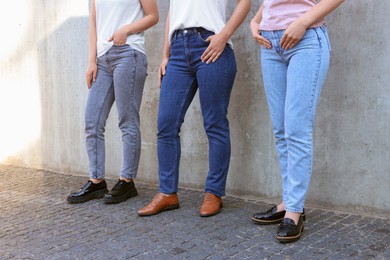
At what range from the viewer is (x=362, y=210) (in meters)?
4.43

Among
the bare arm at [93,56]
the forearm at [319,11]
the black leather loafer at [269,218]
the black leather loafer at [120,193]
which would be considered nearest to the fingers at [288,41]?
the forearm at [319,11]

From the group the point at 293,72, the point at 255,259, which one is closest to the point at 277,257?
the point at 255,259

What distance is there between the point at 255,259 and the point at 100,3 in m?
2.47

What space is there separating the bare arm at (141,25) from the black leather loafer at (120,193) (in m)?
1.15

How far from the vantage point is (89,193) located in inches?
200

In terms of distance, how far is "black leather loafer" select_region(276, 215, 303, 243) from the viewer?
12.3 feet

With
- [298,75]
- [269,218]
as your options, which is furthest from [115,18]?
[269,218]

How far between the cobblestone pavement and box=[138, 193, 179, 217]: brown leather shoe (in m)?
0.05

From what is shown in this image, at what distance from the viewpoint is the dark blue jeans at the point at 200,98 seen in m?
4.35

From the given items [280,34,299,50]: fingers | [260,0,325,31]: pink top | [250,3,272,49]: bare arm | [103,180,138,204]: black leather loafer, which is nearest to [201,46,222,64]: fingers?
[250,3,272,49]: bare arm

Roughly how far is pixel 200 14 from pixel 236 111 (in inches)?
41.1

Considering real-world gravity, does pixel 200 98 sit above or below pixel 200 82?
below

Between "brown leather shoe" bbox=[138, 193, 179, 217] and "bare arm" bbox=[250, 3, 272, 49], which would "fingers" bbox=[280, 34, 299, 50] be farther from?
"brown leather shoe" bbox=[138, 193, 179, 217]

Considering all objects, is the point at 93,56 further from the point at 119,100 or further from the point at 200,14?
the point at 200,14
